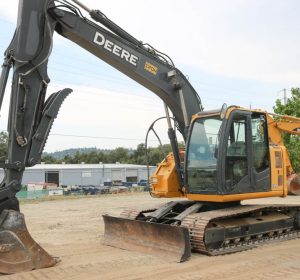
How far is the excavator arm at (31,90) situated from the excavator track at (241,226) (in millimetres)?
2442

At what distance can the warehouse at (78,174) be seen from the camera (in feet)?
163

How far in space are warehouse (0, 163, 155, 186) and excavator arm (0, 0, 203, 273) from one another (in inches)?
1608

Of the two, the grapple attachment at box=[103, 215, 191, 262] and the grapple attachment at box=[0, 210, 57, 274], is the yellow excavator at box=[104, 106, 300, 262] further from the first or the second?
the grapple attachment at box=[0, 210, 57, 274]

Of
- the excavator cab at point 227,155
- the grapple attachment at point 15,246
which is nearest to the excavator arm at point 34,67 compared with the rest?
the grapple attachment at point 15,246

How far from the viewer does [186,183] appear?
8.49m

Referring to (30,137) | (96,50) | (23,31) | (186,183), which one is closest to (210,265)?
(186,183)

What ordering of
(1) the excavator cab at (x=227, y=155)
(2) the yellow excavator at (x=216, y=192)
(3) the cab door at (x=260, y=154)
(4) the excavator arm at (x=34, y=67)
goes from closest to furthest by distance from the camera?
(4) the excavator arm at (x=34, y=67), (2) the yellow excavator at (x=216, y=192), (1) the excavator cab at (x=227, y=155), (3) the cab door at (x=260, y=154)

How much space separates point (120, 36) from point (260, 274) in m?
4.47

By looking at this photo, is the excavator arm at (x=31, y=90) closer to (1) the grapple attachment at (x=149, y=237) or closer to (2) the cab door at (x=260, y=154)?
(1) the grapple attachment at (x=149, y=237)

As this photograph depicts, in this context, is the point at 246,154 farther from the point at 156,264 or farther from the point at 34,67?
the point at 34,67

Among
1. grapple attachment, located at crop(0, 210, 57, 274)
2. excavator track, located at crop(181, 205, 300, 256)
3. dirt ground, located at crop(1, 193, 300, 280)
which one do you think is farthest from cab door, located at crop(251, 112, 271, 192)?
grapple attachment, located at crop(0, 210, 57, 274)

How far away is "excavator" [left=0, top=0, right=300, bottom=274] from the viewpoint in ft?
21.7

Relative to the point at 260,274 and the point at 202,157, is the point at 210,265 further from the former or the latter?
the point at 202,157

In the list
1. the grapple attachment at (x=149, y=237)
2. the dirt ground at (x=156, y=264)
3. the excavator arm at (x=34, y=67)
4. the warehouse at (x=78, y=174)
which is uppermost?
the excavator arm at (x=34, y=67)
